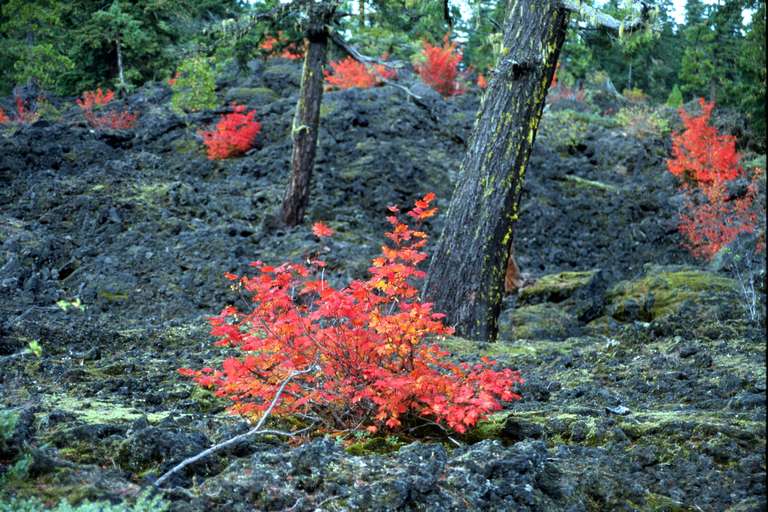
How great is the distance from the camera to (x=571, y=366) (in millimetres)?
6086

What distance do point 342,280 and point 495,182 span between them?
3.36 metres

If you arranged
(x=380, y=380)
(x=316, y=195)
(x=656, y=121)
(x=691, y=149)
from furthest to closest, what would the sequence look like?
(x=656, y=121) < (x=691, y=149) < (x=316, y=195) < (x=380, y=380)

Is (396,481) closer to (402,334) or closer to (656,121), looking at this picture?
(402,334)

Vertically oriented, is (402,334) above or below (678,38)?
below

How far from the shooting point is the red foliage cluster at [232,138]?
52.5ft

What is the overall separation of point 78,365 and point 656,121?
17785 millimetres

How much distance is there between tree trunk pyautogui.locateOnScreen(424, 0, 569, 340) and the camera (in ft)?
22.7

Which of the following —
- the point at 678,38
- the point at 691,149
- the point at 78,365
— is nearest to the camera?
the point at 78,365

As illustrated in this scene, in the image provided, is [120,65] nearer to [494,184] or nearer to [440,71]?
[440,71]

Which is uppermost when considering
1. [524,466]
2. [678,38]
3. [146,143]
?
[678,38]

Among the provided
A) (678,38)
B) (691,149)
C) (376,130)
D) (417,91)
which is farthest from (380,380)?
(678,38)

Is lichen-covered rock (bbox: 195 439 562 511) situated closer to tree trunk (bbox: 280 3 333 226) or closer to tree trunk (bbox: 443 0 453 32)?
tree trunk (bbox: 443 0 453 32)

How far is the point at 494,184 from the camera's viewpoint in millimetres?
6957

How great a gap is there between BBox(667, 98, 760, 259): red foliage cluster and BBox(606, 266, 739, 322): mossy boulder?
344cm
